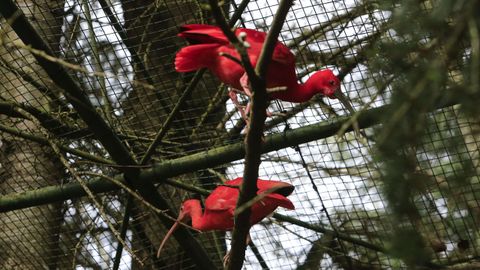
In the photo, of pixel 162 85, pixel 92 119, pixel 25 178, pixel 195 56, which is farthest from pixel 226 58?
pixel 25 178

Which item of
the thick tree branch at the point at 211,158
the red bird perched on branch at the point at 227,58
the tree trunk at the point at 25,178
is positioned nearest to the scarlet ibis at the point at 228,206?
the thick tree branch at the point at 211,158

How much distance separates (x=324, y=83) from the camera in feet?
10.3

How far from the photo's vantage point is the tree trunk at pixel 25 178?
364cm

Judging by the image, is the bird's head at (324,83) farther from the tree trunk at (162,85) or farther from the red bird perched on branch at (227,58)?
the tree trunk at (162,85)

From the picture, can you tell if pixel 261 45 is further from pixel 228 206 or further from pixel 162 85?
pixel 162 85

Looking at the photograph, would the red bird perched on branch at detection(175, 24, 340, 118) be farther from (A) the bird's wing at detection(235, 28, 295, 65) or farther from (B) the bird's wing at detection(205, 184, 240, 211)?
(B) the bird's wing at detection(205, 184, 240, 211)

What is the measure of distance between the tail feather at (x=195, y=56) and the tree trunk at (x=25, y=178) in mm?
866

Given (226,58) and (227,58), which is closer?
(227,58)

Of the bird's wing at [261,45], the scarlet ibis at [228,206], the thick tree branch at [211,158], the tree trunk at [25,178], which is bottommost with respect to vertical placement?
the scarlet ibis at [228,206]

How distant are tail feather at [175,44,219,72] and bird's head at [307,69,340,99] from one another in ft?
1.40

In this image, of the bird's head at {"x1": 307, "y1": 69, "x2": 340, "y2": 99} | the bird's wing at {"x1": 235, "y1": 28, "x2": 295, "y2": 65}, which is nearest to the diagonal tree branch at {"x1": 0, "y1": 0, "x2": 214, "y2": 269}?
the bird's wing at {"x1": 235, "y1": 28, "x2": 295, "y2": 65}

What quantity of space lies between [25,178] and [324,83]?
1.53m

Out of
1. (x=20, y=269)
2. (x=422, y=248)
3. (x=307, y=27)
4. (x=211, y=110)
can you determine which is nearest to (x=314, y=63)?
(x=307, y=27)

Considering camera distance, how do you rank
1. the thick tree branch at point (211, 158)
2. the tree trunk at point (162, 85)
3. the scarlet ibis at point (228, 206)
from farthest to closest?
the tree trunk at point (162, 85) → the thick tree branch at point (211, 158) → the scarlet ibis at point (228, 206)
